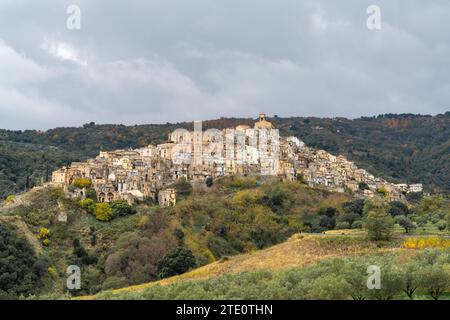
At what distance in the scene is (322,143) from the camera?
133875 mm

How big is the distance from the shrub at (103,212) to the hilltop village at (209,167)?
3332 mm

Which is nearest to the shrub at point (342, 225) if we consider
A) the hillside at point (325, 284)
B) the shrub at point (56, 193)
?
the hillside at point (325, 284)

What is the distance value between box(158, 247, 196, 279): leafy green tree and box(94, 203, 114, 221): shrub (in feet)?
41.0

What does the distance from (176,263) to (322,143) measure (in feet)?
290

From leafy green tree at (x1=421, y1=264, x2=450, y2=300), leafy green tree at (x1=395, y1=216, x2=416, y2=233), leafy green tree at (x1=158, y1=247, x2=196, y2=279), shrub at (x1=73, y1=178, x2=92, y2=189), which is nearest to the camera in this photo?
leafy green tree at (x1=421, y1=264, x2=450, y2=300)

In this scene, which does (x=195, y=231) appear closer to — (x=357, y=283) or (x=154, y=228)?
(x=154, y=228)

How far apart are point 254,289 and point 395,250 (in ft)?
57.8

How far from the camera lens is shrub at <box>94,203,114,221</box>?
6144 cm

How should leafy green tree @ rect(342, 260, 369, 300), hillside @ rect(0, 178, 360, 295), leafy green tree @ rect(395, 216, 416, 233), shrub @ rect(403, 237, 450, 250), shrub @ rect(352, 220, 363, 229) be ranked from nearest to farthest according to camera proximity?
1. leafy green tree @ rect(342, 260, 369, 300)
2. shrub @ rect(403, 237, 450, 250)
3. leafy green tree @ rect(395, 216, 416, 233)
4. hillside @ rect(0, 178, 360, 295)
5. shrub @ rect(352, 220, 363, 229)

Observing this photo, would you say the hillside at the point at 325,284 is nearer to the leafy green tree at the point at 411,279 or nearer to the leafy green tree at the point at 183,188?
the leafy green tree at the point at 411,279

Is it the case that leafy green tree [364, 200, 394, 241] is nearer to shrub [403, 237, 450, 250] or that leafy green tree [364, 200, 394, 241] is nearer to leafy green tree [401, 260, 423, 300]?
shrub [403, 237, 450, 250]

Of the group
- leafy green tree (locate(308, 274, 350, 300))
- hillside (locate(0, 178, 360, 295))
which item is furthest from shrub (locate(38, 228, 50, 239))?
leafy green tree (locate(308, 274, 350, 300))
